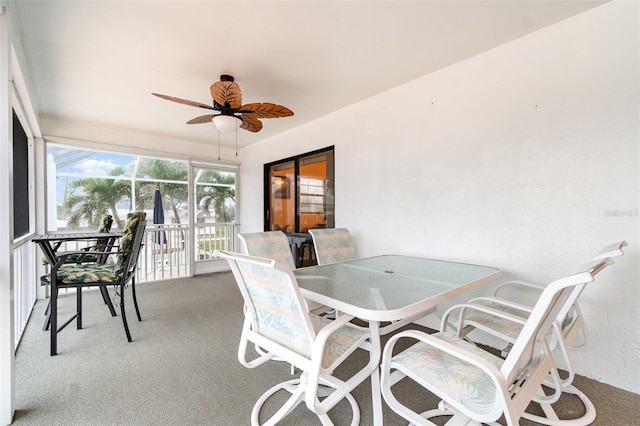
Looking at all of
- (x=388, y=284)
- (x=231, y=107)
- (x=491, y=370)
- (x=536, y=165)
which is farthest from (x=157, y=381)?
(x=536, y=165)

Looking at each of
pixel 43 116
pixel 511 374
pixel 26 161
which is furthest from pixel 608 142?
pixel 43 116

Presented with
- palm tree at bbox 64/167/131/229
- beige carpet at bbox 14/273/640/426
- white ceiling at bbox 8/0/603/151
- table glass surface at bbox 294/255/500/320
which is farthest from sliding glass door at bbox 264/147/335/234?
palm tree at bbox 64/167/131/229

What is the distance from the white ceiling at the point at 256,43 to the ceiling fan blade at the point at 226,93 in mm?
230

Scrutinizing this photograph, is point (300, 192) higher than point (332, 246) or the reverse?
higher

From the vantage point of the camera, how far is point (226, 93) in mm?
2467

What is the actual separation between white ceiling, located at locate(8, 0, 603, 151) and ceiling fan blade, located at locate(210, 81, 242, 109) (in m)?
0.23

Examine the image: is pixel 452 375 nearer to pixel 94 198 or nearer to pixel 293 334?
pixel 293 334

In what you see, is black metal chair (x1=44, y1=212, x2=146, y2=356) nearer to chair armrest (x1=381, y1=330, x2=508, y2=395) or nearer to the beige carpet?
the beige carpet

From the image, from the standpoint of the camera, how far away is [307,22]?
1971mm

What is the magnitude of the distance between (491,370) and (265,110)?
8.26 feet

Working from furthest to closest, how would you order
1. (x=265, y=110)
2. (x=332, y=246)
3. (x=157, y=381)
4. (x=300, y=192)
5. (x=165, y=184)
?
1. (x=165, y=184)
2. (x=300, y=192)
3. (x=332, y=246)
4. (x=265, y=110)
5. (x=157, y=381)

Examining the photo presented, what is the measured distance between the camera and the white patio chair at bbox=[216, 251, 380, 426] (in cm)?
105

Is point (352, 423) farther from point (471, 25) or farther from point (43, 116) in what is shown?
point (43, 116)

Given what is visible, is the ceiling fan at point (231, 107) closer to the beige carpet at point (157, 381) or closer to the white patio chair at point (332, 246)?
the white patio chair at point (332, 246)
